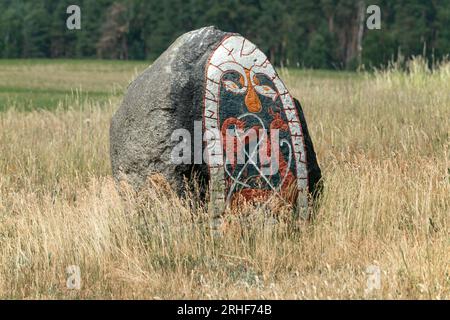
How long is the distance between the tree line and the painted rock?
2803 cm

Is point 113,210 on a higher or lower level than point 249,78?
lower

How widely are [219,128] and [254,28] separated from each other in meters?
51.0

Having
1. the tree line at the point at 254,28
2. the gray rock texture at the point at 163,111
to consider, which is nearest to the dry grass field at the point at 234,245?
the gray rock texture at the point at 163,111

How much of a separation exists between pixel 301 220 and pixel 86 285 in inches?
78.5

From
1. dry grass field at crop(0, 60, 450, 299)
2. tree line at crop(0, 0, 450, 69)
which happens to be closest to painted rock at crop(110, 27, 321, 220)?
dry grass field at crop(0, 60, 450, 299)

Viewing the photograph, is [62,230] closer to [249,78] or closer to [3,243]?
[3,243]

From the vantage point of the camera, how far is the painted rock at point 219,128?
638cm

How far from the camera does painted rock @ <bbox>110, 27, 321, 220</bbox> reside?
638 cm

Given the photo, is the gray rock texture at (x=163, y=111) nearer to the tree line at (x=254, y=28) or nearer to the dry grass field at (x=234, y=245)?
the dry grass field at (x=234, y=245)

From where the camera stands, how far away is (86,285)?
543cm

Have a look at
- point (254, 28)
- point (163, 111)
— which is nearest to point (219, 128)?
point (163, 111)

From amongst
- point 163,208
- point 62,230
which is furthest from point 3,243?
point 163,208

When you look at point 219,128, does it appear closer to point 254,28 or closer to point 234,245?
point 234,245

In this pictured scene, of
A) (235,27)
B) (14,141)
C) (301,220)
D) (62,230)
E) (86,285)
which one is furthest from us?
(235,27)
